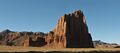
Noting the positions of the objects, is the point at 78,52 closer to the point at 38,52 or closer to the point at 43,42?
the point at 38,52

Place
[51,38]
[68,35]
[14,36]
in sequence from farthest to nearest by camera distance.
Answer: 1. [14,36]
2. [51,38]
3. [68,35]

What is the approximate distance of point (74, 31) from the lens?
107688 mm

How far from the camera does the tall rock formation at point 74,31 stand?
104 metres

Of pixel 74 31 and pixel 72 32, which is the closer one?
pixel 72 32

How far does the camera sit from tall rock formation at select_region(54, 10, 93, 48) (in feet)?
342

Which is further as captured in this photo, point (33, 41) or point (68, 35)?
point (33, 41)

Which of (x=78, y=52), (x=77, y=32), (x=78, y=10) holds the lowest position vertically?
(x=78, y=52)

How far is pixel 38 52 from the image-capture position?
46312 mm

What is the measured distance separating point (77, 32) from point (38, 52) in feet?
206

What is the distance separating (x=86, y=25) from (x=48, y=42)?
18.8m

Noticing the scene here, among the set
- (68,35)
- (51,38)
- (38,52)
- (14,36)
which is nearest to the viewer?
(38,52)

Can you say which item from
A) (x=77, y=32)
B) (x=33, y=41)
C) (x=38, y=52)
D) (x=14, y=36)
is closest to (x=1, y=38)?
(x=14, y=36)

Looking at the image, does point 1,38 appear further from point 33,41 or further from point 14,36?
point 33,41

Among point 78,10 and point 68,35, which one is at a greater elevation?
point 78,10
